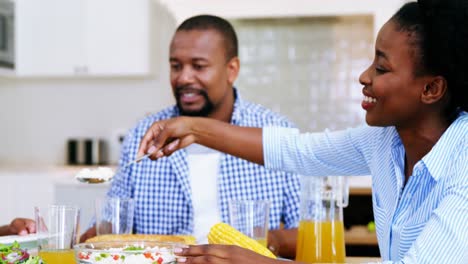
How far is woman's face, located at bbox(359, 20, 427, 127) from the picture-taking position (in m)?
1.46

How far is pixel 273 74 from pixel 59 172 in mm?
1409

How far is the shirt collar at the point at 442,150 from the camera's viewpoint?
1.45m

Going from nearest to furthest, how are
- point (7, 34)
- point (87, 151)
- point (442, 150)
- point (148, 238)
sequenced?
point (442, 150)
point (148, 238)
point (7, 34)
point (87, 151)

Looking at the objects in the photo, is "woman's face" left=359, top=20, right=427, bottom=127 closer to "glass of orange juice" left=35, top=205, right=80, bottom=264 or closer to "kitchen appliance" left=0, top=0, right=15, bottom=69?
"glass of orange juice" left=35, top=205, right=80, bottom=264

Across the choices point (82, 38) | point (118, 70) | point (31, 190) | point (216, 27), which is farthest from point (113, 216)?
point (82, 38)

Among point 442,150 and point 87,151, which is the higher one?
point 442,150

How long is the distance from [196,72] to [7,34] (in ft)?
8.47

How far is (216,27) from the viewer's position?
8.29ft

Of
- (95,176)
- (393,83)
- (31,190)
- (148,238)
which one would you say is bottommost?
(31,190)

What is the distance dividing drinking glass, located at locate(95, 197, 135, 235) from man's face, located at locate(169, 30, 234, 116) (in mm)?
637

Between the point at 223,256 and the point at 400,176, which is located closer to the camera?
the point at 223,256

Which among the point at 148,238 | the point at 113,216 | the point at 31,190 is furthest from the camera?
the point at 31,190

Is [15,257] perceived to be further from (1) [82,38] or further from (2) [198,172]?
(1) [82,38]

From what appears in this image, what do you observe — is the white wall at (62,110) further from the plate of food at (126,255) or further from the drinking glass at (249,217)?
the plate of food at (126,255)
